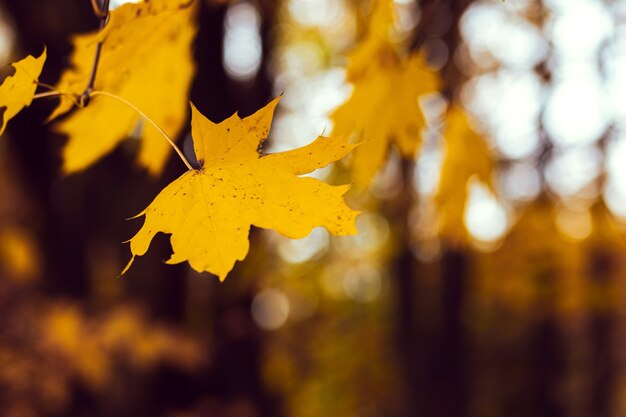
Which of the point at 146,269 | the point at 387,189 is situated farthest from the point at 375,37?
the point at 387,189

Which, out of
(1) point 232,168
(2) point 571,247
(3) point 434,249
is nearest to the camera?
(1) point 232,168

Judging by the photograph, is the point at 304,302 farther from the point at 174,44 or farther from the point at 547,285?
the point at 174,44

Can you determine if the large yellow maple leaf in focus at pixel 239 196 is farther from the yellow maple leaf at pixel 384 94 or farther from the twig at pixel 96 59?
the yellow maple leaf at pixel 384 94

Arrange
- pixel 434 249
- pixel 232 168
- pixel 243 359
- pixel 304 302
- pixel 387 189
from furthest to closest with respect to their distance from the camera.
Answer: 1. pixel 304 302
2. pixel 434 249
3. pixel 387 189
4. pixel 243 359
5. pixel 232 168

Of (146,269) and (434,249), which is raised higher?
(146,269)

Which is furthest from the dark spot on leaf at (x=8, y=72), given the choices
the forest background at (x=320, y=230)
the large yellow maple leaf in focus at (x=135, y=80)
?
the large yellow maple leaf in focus at (x=135, y=80)

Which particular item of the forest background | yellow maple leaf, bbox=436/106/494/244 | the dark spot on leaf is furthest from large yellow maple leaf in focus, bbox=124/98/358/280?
the dark spot on leaf
